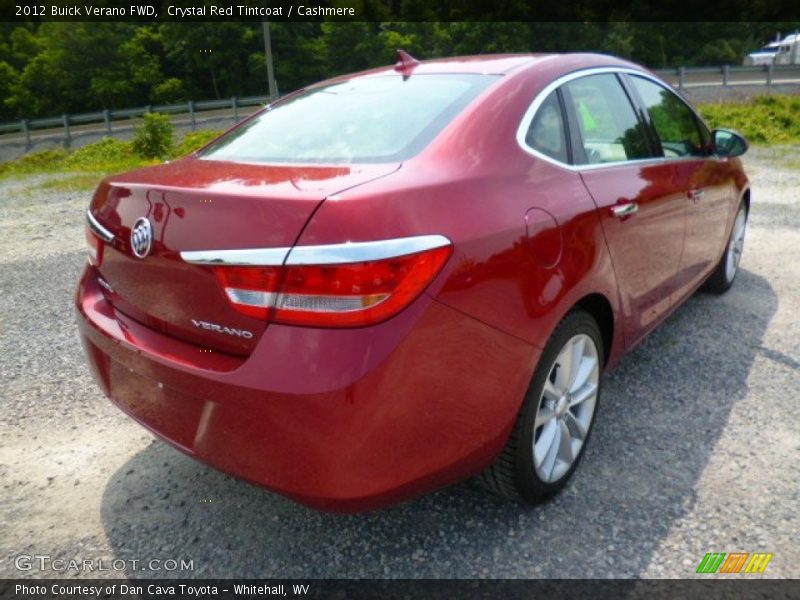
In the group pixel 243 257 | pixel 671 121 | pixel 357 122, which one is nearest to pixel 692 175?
pixel 671 121

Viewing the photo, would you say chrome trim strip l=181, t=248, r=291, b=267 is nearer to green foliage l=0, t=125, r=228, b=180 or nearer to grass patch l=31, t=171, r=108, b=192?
grass patch l=31, t=171, r=108, b=192

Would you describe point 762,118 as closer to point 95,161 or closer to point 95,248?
point 95,248

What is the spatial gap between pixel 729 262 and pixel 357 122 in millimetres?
3199

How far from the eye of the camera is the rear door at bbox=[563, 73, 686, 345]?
244cm

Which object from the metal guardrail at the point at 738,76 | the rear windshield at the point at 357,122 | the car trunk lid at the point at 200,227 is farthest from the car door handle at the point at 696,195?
the metal guardrail at the point at 738,76

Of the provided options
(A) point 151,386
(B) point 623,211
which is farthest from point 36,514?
(B) point 623,211

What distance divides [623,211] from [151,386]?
187 cm

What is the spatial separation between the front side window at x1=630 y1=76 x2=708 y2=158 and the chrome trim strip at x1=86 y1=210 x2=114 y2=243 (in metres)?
2.51

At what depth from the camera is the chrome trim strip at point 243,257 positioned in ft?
5.12

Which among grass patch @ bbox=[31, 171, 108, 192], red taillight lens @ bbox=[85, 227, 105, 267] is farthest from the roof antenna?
grass patch @ bbox=[31, 171, 108, 192]

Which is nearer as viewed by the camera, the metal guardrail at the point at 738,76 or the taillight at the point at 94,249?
the taillight at the point at 94,249

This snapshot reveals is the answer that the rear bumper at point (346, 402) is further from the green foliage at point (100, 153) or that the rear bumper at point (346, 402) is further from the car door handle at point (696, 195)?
the green foliage at point (100, 153)

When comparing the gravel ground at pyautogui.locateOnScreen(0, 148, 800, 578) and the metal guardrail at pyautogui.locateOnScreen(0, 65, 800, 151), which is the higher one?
the metal guardrail at pyautogui.locateOnScreen(0, 65, 800, 151)

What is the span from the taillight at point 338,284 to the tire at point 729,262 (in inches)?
127
